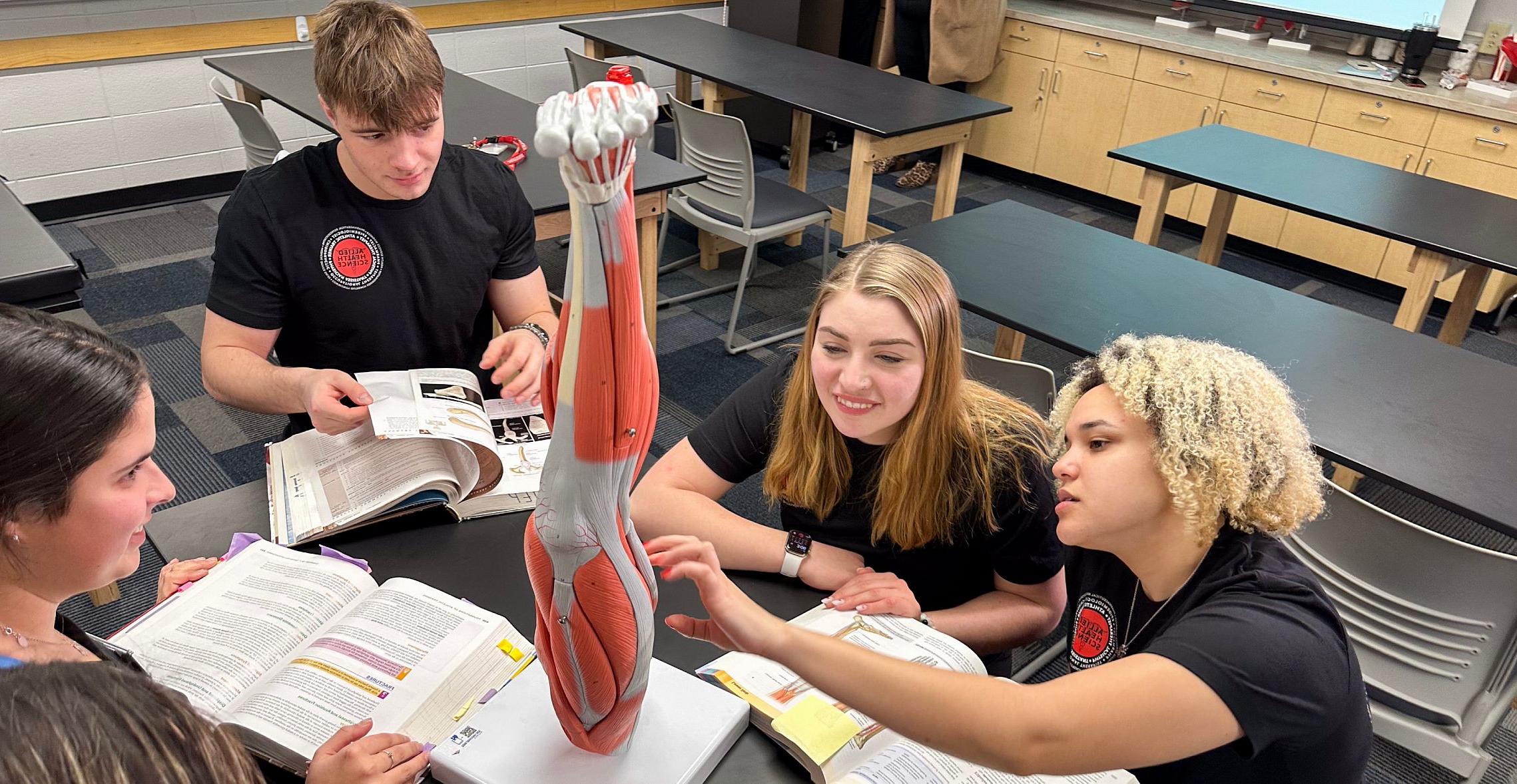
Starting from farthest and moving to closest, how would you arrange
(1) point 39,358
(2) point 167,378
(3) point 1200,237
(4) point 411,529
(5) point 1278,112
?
(3) point 1200,237 < (5) point 1278,112 < (2) point 167,378 < (4) point 411,529 < (1) point 39,358

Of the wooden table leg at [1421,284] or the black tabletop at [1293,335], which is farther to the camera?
the wooden table leg at [1421,284]

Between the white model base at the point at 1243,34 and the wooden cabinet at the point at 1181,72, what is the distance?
1.37ft

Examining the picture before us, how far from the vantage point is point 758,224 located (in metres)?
3.33

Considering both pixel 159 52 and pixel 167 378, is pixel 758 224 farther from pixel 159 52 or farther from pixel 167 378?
pixel 159 52

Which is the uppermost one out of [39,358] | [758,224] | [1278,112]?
[39,358]

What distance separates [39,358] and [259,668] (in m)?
0.43

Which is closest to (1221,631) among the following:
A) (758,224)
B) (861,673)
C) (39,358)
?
(861,673)

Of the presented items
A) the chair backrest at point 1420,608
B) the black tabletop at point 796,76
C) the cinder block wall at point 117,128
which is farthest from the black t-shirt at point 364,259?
the cinder block wall at point 117,128

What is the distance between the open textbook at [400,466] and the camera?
1.37 metres

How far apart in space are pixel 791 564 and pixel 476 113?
236 cm

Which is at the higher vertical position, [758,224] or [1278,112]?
[1278,112]

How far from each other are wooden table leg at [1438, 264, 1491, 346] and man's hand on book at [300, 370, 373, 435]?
3.15 meters

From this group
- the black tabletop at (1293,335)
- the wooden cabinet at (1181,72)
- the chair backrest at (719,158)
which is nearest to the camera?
the black tabletop at (1293,335)

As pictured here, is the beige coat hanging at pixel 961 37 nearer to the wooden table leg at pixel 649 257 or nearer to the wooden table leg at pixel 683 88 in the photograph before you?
the wooden table leg at pixel 683 88
